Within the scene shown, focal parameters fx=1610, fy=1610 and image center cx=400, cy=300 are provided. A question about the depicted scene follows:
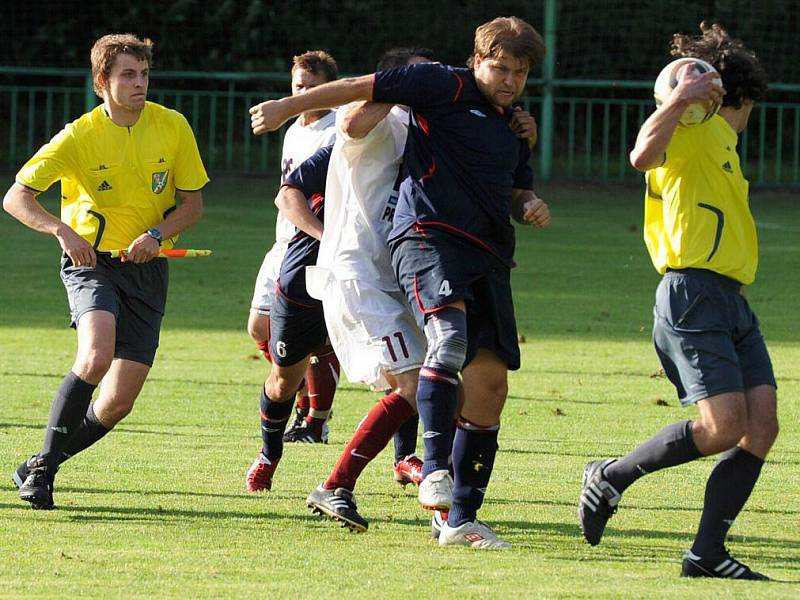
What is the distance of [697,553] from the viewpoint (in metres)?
5.38

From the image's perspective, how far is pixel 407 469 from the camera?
7254 millimetres

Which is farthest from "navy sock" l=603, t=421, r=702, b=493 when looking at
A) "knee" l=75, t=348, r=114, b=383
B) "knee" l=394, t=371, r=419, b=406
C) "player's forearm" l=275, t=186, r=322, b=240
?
"knee" l=75, t=348, r=114, b=383

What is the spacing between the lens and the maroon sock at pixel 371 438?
613cm

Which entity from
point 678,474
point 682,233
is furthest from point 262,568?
point 678,474

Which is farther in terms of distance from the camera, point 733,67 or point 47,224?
point 47,224

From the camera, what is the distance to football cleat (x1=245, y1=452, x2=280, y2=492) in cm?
→ 709

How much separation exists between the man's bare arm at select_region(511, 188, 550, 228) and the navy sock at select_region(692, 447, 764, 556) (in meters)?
1.16

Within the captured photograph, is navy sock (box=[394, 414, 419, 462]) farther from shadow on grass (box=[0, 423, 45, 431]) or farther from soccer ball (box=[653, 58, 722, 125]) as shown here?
soccer ball (box=[653, 58, 722, 125])

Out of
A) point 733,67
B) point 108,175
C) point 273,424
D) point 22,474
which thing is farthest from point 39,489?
point 733,67

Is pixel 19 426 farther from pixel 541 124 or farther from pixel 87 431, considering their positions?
pixel 541 124

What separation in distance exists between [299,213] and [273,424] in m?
1.01

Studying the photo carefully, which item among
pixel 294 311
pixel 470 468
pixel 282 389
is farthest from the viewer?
pixel 282 389

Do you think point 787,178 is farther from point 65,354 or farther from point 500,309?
point 500,309

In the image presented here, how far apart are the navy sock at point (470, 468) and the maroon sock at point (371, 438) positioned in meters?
0.24
